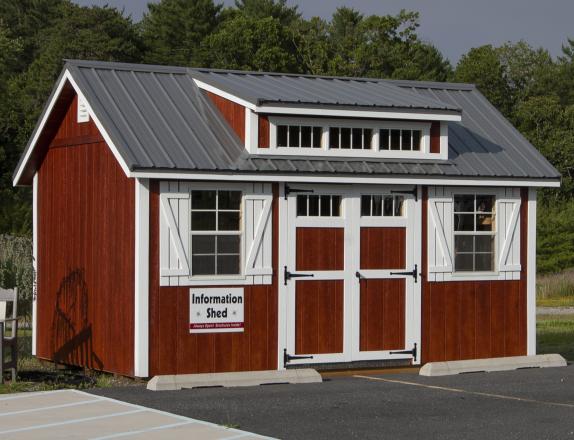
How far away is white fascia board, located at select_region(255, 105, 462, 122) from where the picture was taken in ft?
53.8

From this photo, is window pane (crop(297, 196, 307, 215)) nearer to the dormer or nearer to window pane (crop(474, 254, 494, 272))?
the dormer

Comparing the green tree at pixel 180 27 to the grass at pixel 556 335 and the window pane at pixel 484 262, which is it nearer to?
the grass at pixel 556 335

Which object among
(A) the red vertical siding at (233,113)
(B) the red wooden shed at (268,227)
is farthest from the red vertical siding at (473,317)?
(A) the red vertical siding at (233,113)

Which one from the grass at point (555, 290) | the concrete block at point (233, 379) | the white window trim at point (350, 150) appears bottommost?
the concrete block at point (233, 379)

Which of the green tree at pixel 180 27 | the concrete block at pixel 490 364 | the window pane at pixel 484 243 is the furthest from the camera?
the green tree at pixel 180 27

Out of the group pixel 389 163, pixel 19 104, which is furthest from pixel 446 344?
pixel 19 104

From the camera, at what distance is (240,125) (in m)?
16.9

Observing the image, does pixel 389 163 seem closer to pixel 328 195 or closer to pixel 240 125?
pixel 328 195

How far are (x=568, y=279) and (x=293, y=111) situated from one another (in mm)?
22880

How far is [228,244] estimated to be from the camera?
1630 cm

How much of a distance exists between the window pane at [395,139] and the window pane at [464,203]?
1.07 metres

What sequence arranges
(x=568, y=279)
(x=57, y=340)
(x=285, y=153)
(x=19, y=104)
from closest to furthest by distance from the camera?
(x=285, y=153) → (x=57, y=340) → (x=568, y=279) → (x=19, y=104)

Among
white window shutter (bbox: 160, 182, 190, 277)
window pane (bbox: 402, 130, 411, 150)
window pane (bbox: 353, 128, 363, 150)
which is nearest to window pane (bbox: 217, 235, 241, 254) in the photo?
white window shutter (bbox: 160, 182, 190, 277)

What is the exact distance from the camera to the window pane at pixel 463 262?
17.8 meters
